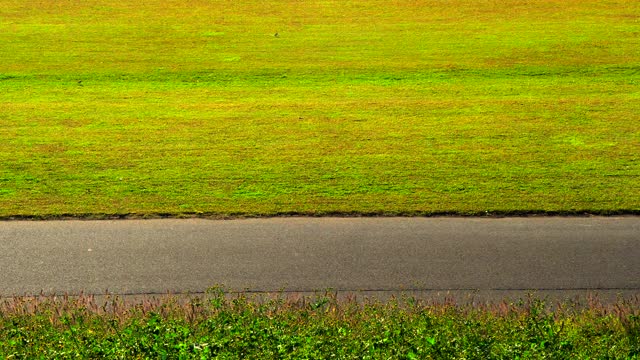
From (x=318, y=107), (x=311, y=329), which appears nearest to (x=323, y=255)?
(x=311, y=329)

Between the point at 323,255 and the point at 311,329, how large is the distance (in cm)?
215

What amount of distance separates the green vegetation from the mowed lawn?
2955 millimetres

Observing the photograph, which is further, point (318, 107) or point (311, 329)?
point (318, 107)

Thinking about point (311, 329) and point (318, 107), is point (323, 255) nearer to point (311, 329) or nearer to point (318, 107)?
point (311, 329)

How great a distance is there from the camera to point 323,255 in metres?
10.1

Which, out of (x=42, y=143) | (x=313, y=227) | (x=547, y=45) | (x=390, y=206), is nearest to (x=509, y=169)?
(x=390, y=206)

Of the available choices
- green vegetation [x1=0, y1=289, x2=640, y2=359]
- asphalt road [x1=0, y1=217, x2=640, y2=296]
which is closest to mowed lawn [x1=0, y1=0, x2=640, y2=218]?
asphalt road [x1=0, y1=217, x2=640, y2=296]

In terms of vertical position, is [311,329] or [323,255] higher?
[323,255]

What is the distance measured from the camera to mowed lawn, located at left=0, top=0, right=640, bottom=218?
40.6 ft

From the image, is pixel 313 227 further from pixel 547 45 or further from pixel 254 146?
pixel 547 45

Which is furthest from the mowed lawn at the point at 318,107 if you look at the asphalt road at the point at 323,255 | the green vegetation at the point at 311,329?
the green vegetation at the point at 311,329

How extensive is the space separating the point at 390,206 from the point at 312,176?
179cm

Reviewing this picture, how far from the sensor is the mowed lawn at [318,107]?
40.6ft

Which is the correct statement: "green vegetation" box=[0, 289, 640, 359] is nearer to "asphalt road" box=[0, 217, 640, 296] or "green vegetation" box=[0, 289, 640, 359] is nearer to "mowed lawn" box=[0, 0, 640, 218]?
"asphalt road" box=[0, 217, 640, 296]
